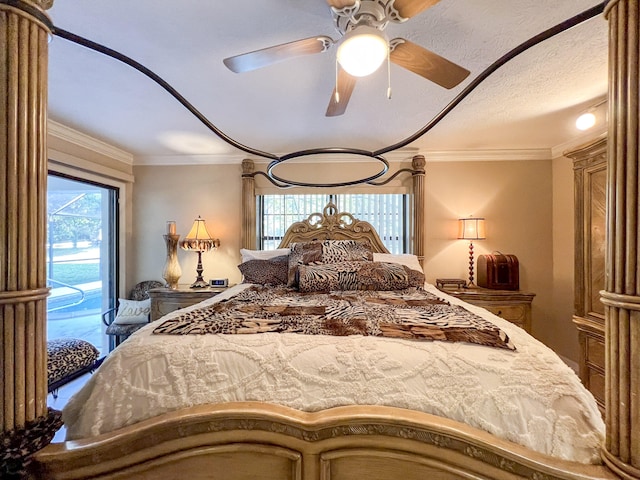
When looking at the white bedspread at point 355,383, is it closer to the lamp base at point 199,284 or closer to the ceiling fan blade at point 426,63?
the ceiling fan blade at point 426,63

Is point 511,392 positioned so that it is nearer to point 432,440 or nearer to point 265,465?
point 432,440

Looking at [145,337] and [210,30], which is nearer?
[145,337]

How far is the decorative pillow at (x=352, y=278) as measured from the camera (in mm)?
2072

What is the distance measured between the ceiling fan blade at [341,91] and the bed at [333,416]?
4.31ft

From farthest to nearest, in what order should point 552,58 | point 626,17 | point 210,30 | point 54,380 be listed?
1. point 54,380
2. point 552,58
3. point 210,30
4. point 626,17

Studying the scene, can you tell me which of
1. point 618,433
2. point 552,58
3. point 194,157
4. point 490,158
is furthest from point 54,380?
point 490,158

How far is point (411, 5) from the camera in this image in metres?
1.06

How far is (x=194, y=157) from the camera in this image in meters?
3.41

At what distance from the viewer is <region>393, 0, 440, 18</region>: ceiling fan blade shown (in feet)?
3.43

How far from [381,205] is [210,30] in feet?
7.76

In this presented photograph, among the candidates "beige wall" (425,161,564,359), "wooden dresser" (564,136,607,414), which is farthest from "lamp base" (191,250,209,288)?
"wooden dresser" (564,136,607,414)

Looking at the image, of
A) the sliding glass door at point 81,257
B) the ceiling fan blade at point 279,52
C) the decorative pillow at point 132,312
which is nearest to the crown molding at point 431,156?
the sliding glass door at point 81,257

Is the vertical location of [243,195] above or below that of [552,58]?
below

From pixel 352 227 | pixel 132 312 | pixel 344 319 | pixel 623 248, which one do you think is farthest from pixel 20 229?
pixel 132 312
